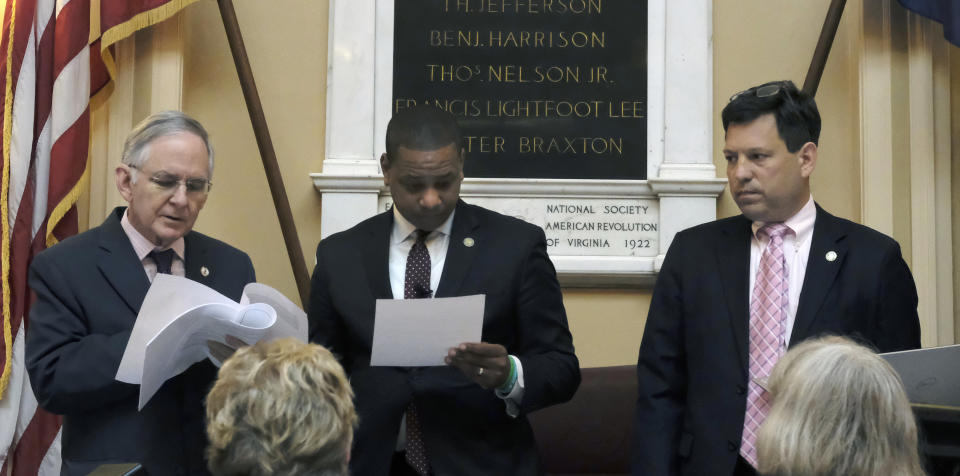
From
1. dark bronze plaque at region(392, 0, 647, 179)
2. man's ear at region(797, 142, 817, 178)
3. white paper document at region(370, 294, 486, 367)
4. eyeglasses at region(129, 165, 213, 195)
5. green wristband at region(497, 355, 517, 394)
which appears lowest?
green wristband at region(497, 355, 517, 394)

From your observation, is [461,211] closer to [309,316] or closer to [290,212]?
[309,316]

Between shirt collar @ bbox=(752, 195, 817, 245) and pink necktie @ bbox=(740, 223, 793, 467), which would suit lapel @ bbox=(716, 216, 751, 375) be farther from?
shirt collar @ bbox=(752, 195, 817, 245)

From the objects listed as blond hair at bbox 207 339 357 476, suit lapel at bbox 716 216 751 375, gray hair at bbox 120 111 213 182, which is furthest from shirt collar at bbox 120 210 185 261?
suit lapel at bbox 716 216 751 375

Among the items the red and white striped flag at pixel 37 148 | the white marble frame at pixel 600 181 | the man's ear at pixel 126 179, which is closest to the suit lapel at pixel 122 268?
the man's ear at pixel 126 179

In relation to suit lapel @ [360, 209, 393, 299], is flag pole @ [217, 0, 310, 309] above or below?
above

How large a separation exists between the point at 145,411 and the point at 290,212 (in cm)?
221

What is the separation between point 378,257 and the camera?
3660 millimetres

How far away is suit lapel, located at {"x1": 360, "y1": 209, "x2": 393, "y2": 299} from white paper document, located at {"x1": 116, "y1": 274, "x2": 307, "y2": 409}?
0.41 meters

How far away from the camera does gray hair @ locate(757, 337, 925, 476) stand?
2.25 meters

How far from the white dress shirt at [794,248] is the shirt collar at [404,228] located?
93cm

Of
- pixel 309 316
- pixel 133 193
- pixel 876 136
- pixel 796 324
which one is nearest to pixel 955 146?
pixel 876 136

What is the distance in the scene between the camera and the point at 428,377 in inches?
139

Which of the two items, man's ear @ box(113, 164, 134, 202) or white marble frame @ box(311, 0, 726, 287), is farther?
white marble frame @ box(311, 0, 726, 287)

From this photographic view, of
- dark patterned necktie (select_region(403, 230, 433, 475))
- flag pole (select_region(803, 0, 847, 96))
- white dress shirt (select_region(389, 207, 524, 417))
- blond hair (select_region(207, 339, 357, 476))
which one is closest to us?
blond hair (select_region(207, 339, 357, 476))
